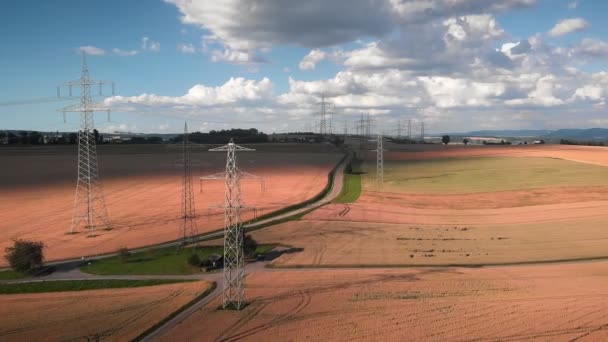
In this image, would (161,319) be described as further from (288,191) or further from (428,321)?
(288,191)

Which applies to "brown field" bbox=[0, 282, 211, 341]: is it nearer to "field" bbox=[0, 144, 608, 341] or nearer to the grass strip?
the grass strip

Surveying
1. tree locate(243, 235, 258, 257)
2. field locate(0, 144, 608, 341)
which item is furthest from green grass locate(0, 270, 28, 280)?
tree locate(243, 235, 258, 257)

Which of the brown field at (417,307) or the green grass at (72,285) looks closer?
the brown field at (417,307)

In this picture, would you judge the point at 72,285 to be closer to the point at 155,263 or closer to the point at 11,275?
the point at 11,275

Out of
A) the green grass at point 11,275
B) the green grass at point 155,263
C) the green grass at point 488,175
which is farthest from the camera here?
the green grass at point 488,175

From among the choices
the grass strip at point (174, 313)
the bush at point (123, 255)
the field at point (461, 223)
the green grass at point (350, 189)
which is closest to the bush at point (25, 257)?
the bush at point (123, 255)

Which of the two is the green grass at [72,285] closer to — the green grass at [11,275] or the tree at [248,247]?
the green grass at [11,275]

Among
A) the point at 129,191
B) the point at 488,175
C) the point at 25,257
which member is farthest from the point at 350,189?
the point at 25,257
